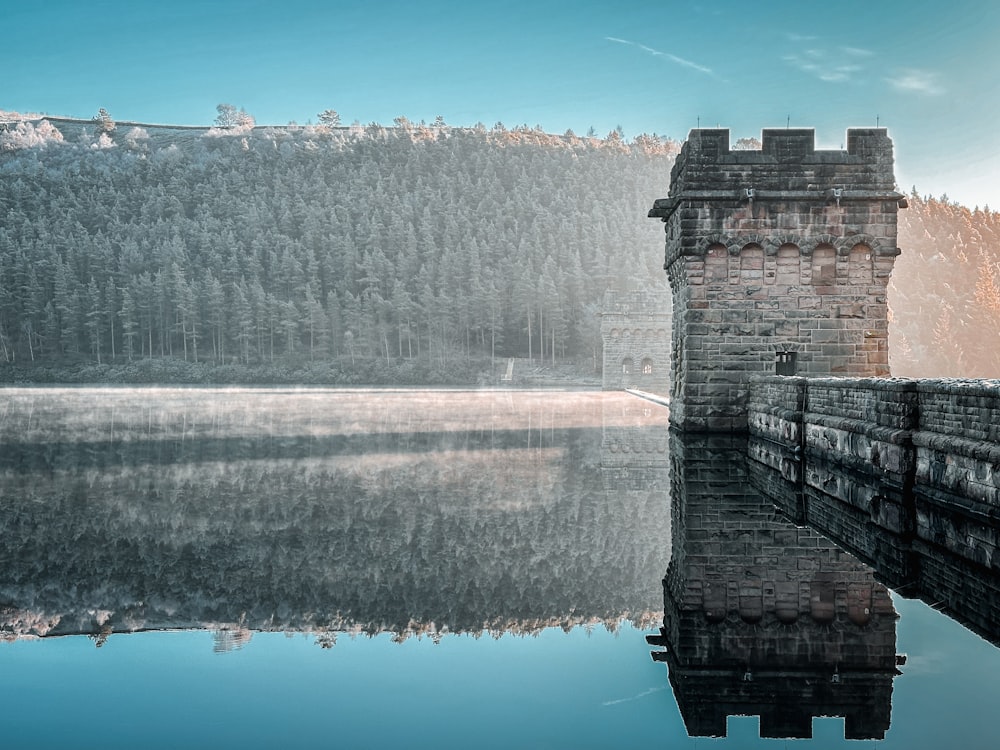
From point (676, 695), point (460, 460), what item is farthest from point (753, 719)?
point (460, 460)

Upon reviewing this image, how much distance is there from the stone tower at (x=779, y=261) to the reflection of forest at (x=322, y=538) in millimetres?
3029

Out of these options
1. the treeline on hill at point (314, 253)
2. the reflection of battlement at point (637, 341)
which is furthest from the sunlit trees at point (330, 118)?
the reflection of battlement at point (637, 341)

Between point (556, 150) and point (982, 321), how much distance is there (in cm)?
7927

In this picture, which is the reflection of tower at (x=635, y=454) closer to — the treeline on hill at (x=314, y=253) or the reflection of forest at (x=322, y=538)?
the reflection of forest at (x=322, y=538)

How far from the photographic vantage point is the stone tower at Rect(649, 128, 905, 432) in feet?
53.5

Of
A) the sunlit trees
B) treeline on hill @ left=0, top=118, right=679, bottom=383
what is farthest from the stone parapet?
the sunlit trees

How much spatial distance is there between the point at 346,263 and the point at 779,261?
86.4 meters

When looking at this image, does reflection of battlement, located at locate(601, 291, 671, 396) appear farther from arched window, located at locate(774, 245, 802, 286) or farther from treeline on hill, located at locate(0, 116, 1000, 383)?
arched window, located at locate(774, 245, 802, 286)

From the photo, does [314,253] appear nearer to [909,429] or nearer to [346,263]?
[346,263]

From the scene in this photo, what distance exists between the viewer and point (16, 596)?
221 inches

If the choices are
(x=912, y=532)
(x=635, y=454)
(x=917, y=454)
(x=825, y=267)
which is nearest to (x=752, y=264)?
(x=825, y=267)

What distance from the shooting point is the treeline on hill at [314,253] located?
282ft

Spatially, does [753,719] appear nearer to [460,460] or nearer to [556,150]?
[460,460]

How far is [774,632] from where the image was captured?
4852mm
